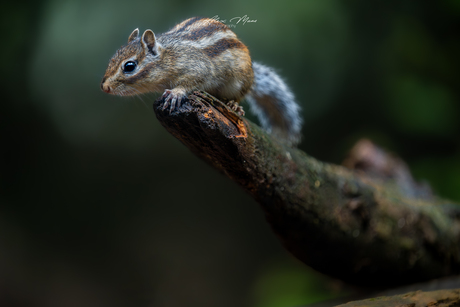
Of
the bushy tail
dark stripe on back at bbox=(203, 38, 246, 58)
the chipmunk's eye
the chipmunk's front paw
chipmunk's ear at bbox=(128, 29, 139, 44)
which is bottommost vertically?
the chipmunk's front paw

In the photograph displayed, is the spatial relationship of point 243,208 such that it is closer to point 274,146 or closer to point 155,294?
point 155,294

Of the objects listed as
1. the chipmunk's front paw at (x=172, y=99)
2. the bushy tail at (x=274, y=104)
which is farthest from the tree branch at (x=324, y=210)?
the bushy tail at (x=274, y=104)

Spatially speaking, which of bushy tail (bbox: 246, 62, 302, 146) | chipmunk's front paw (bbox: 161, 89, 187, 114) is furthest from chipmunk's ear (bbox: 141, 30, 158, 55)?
bushy tail (bbox: 246, 62, 302, 146)

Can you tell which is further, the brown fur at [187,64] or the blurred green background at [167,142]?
the blurred green background at [167,142]

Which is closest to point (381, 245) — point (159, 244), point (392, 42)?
point (159, 244)

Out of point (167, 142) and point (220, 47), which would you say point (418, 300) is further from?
point (167, 142)

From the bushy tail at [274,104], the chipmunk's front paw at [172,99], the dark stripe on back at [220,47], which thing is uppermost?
the bushy tail at [274,104]

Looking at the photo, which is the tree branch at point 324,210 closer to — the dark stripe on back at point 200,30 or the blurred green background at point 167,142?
the dark stripe on back at point 200,30

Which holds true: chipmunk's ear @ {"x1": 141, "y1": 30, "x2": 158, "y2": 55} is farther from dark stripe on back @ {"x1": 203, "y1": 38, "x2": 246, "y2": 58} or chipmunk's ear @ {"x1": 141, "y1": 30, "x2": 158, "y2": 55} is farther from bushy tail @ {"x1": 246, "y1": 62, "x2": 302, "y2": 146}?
bushy tail @ {"x1": 246, "y1": 62, "x2": 302, "y2": 146}

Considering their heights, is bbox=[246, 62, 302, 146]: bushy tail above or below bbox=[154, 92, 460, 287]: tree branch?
above
